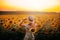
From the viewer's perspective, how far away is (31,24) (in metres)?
2.14

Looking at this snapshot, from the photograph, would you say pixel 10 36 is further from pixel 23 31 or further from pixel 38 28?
pixel 38 28

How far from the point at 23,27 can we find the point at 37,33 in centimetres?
22

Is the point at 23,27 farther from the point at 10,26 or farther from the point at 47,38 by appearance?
the point at 47,38

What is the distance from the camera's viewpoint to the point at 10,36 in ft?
6.78

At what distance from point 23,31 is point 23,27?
60 millimetres

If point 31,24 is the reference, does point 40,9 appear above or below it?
above

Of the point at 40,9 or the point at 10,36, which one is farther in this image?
the point at 40,9

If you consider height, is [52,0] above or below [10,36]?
above

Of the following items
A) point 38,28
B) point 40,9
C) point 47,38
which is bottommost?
point 47,38

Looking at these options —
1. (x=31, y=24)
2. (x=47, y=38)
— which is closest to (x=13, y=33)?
(x=31, y=24)

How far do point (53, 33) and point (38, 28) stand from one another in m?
0.23

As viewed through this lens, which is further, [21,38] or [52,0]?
[52,0]

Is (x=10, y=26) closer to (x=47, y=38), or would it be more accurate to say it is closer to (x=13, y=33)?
(x=13, y=33)

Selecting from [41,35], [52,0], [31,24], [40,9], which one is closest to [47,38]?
[41,35]
